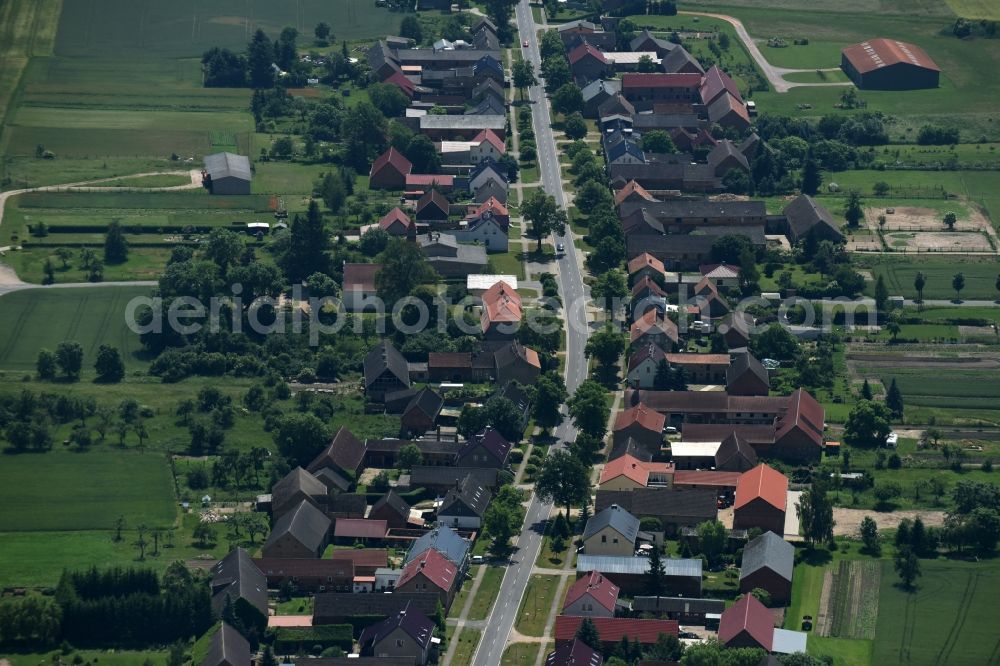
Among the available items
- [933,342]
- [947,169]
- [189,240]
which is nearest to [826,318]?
[933,342]

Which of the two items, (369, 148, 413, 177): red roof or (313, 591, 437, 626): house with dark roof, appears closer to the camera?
(313, 591, 437, 626): house with dark roof

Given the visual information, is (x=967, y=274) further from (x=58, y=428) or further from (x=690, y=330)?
(x=58, y=428)

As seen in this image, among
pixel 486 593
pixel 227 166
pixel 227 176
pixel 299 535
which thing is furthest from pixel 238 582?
pixel 227 166

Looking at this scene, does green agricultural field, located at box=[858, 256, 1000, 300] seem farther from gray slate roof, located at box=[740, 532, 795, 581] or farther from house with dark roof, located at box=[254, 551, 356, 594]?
house with dark roof, located at box=[254, 551, 356, 594]

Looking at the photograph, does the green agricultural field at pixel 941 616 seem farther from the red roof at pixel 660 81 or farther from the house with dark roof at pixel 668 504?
the red roof at pixel 660 81

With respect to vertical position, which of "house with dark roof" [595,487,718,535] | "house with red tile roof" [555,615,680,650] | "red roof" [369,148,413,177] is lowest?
"red roof" [369,148,413,177]

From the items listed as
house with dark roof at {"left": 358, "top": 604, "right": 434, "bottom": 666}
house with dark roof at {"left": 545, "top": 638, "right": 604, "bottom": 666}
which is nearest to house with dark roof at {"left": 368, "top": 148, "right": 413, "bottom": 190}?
house with dark roof at {"left": 358, "top": 604, "right": 434, "bottom": 666}

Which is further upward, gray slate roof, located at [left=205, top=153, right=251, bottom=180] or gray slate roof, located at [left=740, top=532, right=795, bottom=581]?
gray slate roof, located at [left=740, top=532, right=795, bottom=581]
